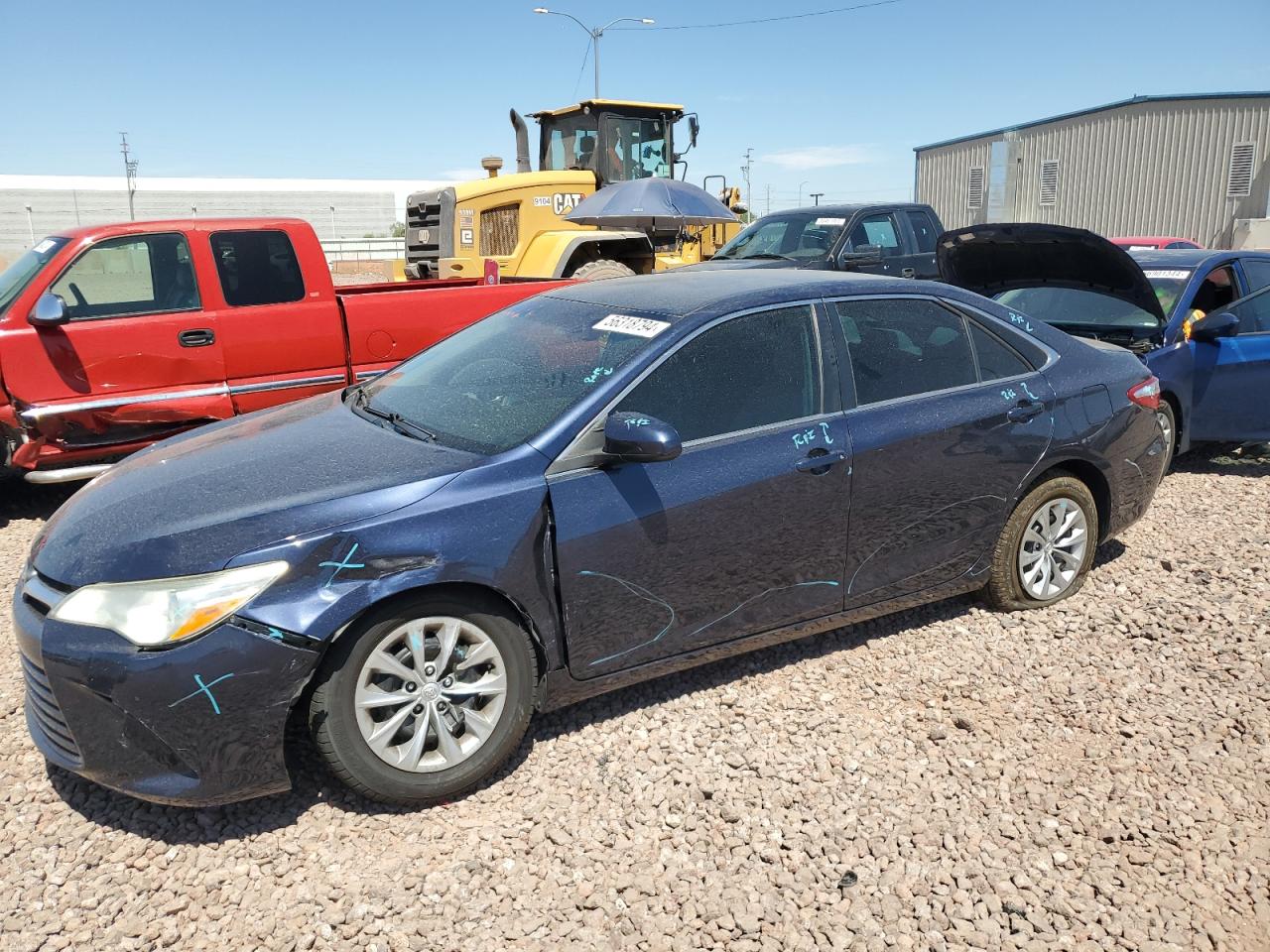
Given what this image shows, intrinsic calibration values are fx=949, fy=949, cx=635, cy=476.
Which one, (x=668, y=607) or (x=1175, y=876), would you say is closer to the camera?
(x=1175, y=876)

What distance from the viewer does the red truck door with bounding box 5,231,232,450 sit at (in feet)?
19.0

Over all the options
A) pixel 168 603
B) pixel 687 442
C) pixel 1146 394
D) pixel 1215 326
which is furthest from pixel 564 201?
pixel 168 603

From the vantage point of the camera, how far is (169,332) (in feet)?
20.0

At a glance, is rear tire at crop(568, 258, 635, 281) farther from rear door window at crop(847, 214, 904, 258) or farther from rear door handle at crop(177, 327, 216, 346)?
rear door handle at crop(177, 327, 216, 346)

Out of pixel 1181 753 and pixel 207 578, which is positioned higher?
pixel 207 578

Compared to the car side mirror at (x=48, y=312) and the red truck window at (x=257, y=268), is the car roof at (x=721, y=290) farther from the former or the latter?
the car side mirror at (x=48, y=312)

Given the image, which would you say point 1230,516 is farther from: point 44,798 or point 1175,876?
point 44,798

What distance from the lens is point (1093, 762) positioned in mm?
3293

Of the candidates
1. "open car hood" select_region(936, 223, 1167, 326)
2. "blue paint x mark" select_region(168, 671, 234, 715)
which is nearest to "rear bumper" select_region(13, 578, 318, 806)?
"blue paint x mark" select_region(168, 671, 234, 715)

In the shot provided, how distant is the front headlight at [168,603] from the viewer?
266 cm

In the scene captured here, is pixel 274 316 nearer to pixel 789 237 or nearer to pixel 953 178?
pixel 789 237

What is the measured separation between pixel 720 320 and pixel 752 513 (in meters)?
0.74

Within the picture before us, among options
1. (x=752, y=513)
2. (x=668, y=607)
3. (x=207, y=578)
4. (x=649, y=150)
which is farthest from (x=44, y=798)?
(x=649, y=150)

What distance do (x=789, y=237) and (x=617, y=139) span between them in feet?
10.5
